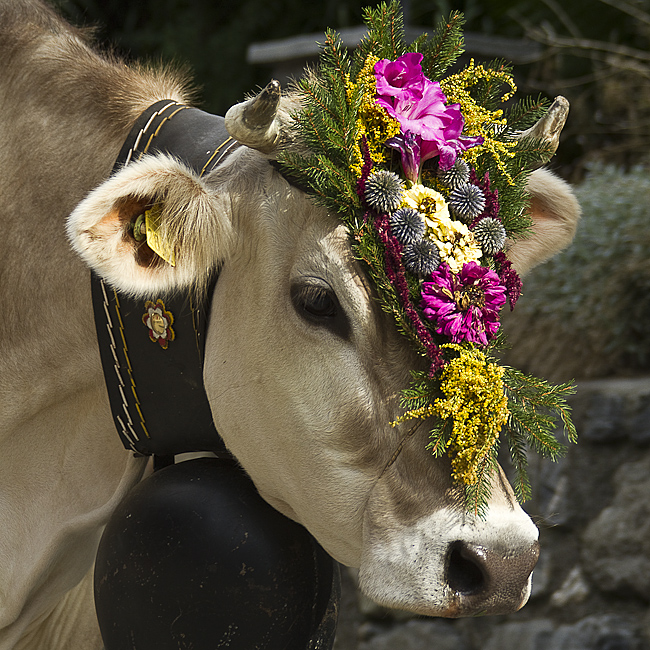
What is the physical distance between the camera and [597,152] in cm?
545

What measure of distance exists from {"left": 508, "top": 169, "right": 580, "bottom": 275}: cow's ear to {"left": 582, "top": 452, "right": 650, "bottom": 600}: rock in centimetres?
201

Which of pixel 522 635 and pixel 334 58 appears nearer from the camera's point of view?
pixel 334 58

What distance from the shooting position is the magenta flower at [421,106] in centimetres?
165

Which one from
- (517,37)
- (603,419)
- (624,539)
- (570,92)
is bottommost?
(624,539)

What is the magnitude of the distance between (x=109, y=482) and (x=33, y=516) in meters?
0.20

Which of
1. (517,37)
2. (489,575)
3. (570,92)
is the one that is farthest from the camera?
(517,37)

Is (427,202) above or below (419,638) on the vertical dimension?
above

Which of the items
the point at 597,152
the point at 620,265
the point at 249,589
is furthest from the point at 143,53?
the point at 249,589

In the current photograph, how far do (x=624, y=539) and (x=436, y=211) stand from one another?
2.64m

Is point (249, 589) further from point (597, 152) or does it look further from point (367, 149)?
point (597, 152)

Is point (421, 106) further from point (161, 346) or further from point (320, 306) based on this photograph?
point (161, 346)

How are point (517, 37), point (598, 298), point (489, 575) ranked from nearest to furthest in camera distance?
point (489, 575) < point (598, 298) < point (517, 37)

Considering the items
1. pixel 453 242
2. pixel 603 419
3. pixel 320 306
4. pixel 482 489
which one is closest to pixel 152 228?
pixel 320 306

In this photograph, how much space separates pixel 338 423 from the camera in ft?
5.26
